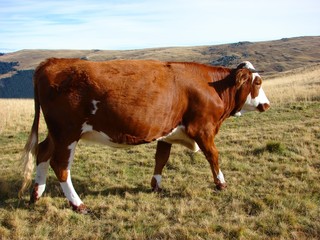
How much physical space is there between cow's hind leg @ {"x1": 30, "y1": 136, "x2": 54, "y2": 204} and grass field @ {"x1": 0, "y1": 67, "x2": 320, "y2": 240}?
15cm

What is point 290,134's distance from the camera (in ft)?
34.8

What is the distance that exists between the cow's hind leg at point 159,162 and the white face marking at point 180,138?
18.0 inches

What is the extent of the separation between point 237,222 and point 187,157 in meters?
3.57

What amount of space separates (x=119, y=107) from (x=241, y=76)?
256 cm

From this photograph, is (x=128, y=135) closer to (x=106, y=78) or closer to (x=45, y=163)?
(x=106, y=78)

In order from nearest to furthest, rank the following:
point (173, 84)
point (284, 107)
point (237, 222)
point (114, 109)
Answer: point (237, 222) < point (114, 109) < point (173, 84) < point (284, 107)

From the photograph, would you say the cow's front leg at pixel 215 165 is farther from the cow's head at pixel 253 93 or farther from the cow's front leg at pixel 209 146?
the cow's head at pixel 253 93

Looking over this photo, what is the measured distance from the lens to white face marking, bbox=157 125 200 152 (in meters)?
6.60

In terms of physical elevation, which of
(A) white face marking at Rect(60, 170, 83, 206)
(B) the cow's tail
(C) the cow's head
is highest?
(C) the cow's head

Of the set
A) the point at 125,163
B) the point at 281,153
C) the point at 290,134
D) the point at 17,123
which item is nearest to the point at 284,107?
the point at 290,134

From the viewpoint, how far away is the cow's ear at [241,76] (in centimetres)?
712

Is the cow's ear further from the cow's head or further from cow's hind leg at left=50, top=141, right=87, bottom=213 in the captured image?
cow's hind leg at left=50, top=141, right=87, bottom=213

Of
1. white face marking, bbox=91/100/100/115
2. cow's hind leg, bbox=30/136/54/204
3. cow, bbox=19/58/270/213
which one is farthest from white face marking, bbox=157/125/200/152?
cow's hind leg, bbox=30/136/54/204

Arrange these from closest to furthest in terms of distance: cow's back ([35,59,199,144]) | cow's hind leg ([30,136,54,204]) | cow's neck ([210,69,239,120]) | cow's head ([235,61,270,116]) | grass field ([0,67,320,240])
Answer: grass field ([0,67,320,240])
cow's back ([35,59,199,144])
cow's hind leg ([30,136,54,204])
cow's neck ([210,69,239,120])
cow's head ([235,61,270,116])
